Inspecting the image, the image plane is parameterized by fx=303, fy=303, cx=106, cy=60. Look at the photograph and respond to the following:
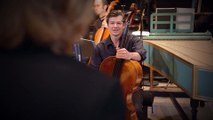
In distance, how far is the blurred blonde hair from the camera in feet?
2.06

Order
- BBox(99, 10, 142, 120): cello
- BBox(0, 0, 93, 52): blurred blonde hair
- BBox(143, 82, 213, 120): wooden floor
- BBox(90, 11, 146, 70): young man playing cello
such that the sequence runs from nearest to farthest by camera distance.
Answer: BBox(0, 0, 93, 52): blurred blonde hair, BBox(99, 10, 142, 120): cello, BBox(90, 11, 146, 70): young man playing cello, BBox(143, 82, 213, 120): wooden floor

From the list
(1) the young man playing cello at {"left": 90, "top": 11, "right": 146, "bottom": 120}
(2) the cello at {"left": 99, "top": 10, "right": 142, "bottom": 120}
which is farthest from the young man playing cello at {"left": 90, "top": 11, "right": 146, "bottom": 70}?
(2) the cello at {"left": 99, "top": 10, "right": 142, "bottom": 120}

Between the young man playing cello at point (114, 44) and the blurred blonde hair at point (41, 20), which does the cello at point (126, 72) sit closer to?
the young man playing cello at point (114, 44)

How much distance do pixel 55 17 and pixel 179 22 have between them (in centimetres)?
333

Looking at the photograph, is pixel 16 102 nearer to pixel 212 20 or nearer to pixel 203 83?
pixel 203 83


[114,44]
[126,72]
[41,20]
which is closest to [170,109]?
[114,44]

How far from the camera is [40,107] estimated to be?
612 mm

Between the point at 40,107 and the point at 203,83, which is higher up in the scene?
the point at 40,107

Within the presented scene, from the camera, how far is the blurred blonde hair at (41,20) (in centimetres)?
63

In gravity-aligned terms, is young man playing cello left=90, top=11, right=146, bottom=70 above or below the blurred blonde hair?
below

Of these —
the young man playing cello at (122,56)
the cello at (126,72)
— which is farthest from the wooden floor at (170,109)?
the cello at (126,72)

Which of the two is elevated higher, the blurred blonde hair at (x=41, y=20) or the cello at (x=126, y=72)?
the blurred blonde hair at (x=41, y=20)

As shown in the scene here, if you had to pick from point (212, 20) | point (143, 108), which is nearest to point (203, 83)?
point (143, 108)

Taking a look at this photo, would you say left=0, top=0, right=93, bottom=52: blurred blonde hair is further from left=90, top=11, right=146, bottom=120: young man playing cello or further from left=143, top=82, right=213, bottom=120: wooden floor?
left=143, top=82, right=213, bottom=120: wooden floor
